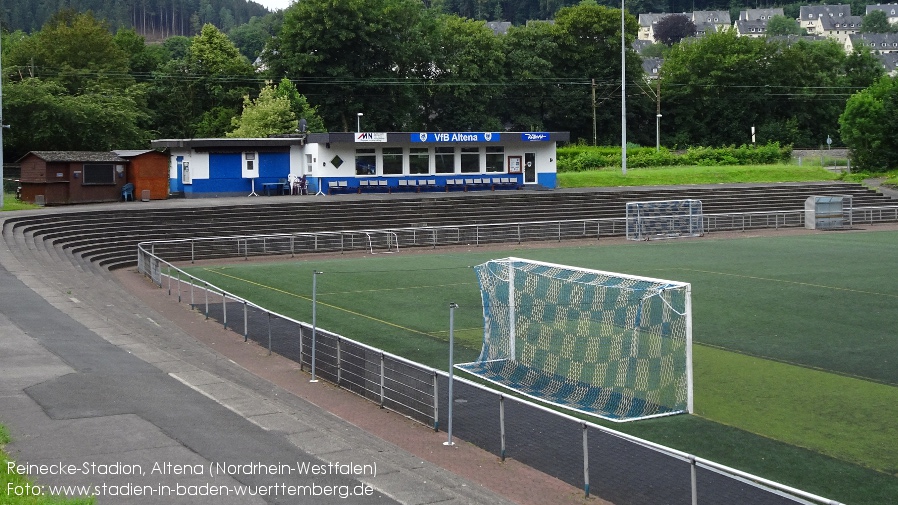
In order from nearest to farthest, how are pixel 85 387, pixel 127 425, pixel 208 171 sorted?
pixel 127 425 → pixel 85 387 → pixel 208 171

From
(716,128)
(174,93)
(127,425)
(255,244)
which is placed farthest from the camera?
(716,128)

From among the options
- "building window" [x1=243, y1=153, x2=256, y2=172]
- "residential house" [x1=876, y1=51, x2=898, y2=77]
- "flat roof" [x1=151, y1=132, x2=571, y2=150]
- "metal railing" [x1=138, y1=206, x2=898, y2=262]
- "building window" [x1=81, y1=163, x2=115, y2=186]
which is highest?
"residential house" [x1=876, y1=51, x2=898, y2=77]

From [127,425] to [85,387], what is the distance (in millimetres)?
2155

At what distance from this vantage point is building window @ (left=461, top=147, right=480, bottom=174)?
49844 millimetres

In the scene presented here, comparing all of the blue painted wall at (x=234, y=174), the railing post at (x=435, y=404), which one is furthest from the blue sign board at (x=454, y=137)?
the railing post at (x=435, y=404)

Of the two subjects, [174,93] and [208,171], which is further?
[174,93]

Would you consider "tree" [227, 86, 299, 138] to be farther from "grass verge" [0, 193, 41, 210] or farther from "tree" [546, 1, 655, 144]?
"tree" [546, 1, 655, 144]

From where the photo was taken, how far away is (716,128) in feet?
302

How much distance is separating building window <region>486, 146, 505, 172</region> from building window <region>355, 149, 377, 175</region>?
20.3 ft

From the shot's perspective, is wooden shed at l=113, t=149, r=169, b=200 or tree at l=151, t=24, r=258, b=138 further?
tree at l=151, t=24, r=258, b=138

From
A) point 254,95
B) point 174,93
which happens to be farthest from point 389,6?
point 174,93

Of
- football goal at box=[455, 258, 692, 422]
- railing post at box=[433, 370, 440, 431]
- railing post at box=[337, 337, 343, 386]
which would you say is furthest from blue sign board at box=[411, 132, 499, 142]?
railing post at box=[433, 370, 440, 431]

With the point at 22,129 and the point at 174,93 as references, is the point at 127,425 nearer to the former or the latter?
the point at 22,129

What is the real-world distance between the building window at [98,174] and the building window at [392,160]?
12966 millimetres
